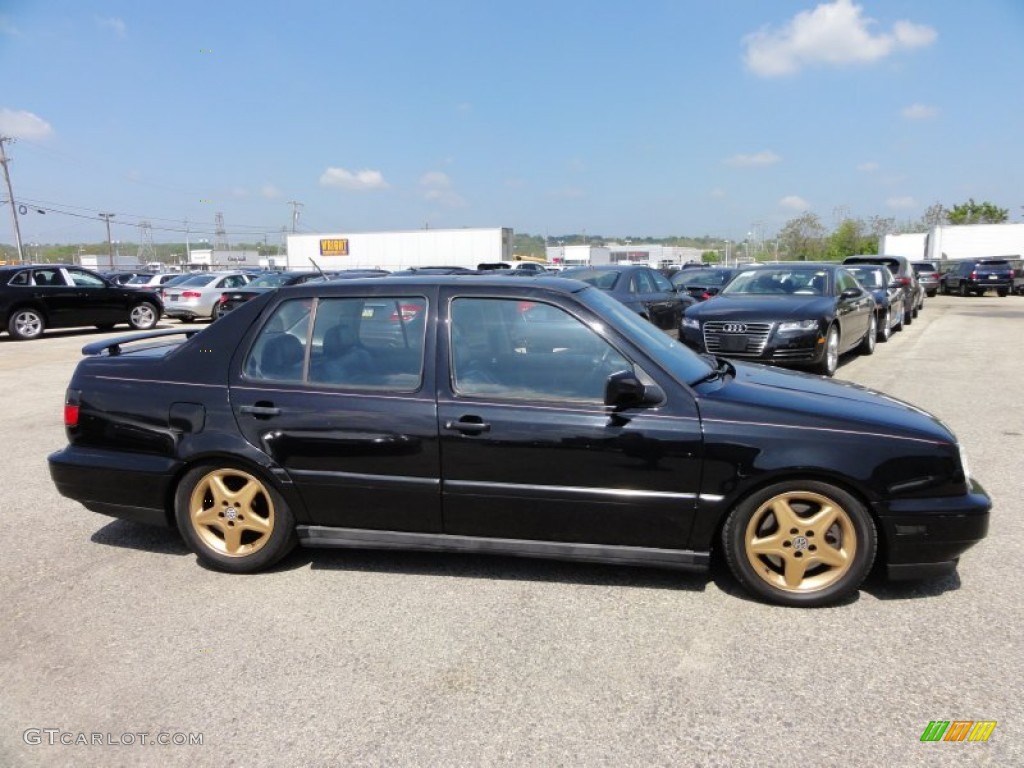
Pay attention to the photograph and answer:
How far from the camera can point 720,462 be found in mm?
3158

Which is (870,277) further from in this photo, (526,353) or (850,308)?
(526,353)

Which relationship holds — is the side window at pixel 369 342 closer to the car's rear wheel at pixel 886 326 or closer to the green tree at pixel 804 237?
the car's rear wheel at pixel 886 326

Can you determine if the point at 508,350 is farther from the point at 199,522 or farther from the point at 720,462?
the point at 199,522

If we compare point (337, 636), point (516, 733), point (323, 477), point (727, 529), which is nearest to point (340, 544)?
point (323, 477)

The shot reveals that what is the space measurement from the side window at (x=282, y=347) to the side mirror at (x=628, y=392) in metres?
1.64

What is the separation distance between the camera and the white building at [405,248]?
47.3 metres

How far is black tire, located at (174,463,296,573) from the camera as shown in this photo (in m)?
3.64

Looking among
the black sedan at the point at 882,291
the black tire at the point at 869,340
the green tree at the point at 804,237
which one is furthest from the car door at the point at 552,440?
the green tree at the point at 804,237

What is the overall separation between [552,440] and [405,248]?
48.6 metres

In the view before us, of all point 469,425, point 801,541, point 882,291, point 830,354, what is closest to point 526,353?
point 469,425

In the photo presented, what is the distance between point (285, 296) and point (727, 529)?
2.60m

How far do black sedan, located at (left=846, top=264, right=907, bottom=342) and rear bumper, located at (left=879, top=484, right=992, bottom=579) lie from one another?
11.0 meters

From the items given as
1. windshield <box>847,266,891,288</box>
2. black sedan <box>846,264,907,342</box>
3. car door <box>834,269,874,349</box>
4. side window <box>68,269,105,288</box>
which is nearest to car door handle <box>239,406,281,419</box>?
car door <box>834,269,874,349</box>

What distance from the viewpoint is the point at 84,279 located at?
16.3m
